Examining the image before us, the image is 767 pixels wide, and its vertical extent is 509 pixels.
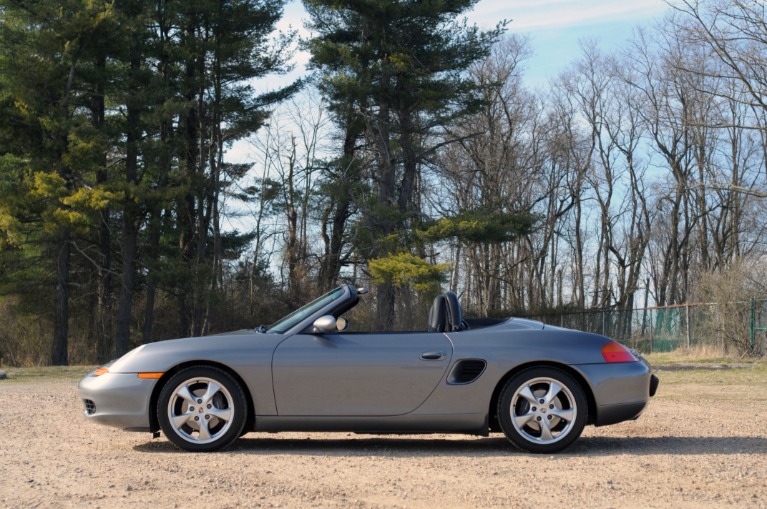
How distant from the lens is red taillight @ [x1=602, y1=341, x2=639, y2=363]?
6875mm

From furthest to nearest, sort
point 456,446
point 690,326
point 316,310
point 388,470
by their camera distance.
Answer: point 690,326 < point 456,446 < point 316,310 < point 388,470

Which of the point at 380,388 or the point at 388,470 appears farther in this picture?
the point at 380,388

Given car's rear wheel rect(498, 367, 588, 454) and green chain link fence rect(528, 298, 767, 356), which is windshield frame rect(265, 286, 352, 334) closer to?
car's rear wheel rect(498, 367, 588, 454)

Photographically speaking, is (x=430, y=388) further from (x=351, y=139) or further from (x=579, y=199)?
(x=579, y=199)

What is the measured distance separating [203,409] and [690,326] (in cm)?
2300

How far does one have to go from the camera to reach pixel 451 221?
90.7ft

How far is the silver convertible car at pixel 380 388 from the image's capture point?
6.71 meters

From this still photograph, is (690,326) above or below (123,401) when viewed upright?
above

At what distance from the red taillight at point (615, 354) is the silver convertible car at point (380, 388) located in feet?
0.05

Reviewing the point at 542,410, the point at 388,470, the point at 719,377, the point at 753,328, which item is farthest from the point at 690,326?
the point at 388,470

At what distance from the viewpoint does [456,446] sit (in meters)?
7.36

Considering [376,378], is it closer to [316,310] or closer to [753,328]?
[316,310]

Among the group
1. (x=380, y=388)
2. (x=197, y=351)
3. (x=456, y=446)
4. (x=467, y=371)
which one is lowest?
(x=456, y=446)

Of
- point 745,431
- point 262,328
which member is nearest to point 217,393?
point 262,328
